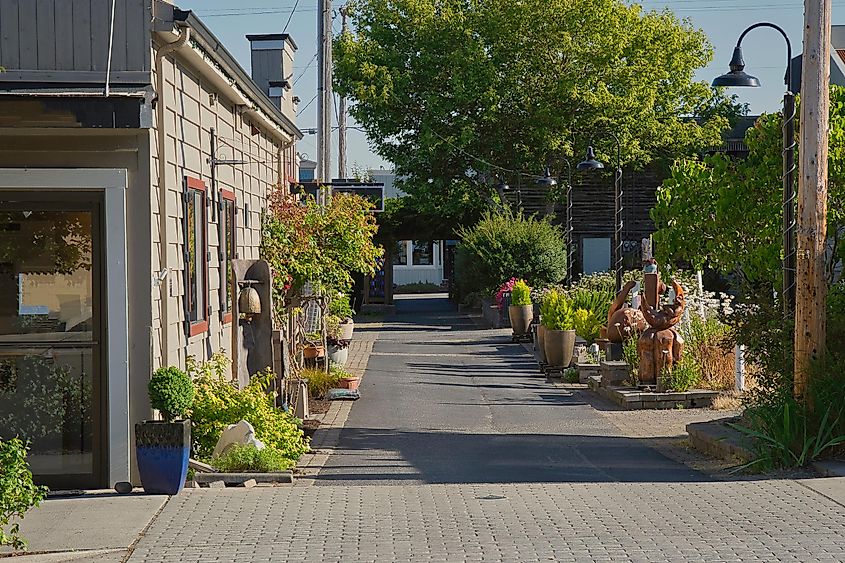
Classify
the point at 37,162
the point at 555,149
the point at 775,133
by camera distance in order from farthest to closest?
1. the point at 555,149
2. the point at 775,133
3. the point at 37,162

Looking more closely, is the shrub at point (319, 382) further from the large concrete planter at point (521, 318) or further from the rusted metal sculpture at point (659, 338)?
the large concrete planter at point (521, 318)

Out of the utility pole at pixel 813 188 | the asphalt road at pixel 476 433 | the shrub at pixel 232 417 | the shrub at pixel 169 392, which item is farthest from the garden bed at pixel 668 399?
the shrub at pixel 169 392

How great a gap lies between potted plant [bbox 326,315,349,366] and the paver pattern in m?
6.47

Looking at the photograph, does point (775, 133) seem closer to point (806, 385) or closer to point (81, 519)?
point (806, 385)

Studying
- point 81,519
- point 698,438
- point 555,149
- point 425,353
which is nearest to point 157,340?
point 81,519

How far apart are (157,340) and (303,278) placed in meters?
6.89

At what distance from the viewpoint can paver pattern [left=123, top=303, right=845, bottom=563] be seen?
7305 millimetres

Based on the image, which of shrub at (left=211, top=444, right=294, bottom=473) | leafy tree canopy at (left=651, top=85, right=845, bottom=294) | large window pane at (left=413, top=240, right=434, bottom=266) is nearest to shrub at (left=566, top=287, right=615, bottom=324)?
leafy tree canopy at (left=651, top=85, right=845, bottom=294)

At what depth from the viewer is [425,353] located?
2531cm

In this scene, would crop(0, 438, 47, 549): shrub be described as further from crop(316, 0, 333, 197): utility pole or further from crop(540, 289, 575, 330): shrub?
crop(316, 0, 333, 197): utility pole

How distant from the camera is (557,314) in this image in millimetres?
20812

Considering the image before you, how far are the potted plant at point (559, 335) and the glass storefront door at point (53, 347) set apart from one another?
11847 millimetres

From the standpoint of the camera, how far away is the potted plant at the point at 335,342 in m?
21.0


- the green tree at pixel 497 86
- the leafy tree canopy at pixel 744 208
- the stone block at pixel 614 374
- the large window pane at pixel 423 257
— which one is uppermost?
the green tree at pixel 497 86
